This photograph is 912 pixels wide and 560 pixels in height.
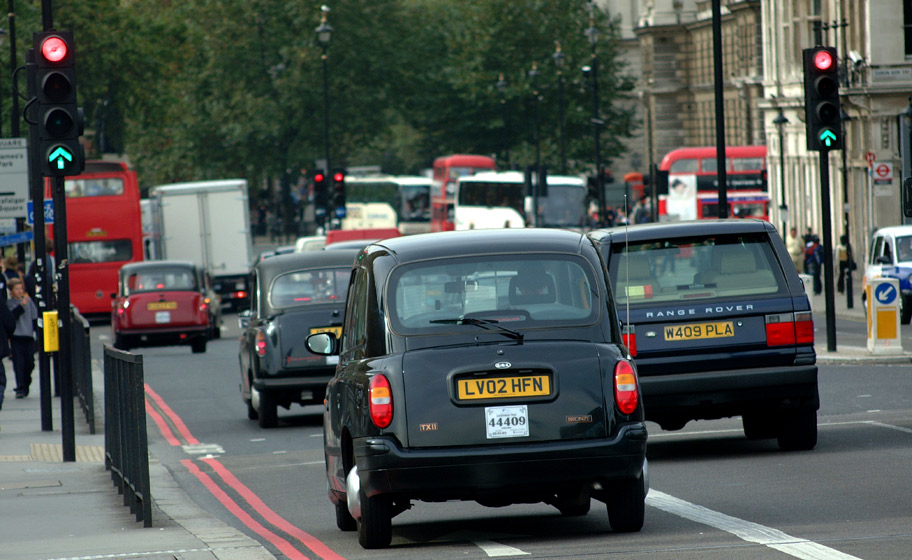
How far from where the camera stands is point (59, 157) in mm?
14688

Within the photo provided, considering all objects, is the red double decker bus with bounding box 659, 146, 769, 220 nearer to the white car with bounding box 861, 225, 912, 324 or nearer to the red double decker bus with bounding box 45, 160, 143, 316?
the red double decker bus with bounding box 45, 160, 143, 316

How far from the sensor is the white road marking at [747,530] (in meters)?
8.18

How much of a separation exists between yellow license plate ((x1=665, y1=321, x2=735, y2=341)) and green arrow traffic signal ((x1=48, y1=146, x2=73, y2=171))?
542 cm

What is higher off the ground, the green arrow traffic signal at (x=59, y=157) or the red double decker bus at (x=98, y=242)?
the green arrow traffic signal at (x=59, y=157)

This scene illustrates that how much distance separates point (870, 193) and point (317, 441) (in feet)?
120

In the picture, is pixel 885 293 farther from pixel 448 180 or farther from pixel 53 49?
A: pixel 448 180

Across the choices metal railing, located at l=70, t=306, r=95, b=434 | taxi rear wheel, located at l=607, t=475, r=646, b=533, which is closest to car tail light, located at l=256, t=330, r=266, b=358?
metal railing, located at l=70, t=306, r=95, b=434

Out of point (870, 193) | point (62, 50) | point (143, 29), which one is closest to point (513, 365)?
point (62, 50)

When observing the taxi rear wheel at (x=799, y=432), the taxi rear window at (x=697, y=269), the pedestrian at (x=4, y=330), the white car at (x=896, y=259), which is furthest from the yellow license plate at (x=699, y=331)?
the white car at (x=896, y=259)

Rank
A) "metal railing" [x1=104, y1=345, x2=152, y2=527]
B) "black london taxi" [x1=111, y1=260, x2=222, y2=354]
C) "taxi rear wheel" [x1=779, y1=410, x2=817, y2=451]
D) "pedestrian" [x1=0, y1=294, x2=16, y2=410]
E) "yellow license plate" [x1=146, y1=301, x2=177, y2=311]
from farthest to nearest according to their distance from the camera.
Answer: "yellow license plate" [x1=146, y1=301, x2=177, y2=311] → "black london taxi" [x1=111, y1=260, x2=222, y2=354] → "pedestrian" [x1=0, y1=294, x2=16, y2=410] → "taxi rear wheel" [x1=779, y1=410, x2=817, y2=451] → "metal railing" [x1=104, y1=345, x2=152, y2=527]

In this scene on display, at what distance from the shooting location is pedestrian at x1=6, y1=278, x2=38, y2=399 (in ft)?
74.8

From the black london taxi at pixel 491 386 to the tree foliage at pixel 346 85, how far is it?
64084mm

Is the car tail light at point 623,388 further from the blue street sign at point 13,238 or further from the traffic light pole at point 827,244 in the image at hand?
the traffic light pole at point 827,244

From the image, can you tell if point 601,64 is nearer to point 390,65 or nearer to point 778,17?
point 390,65
